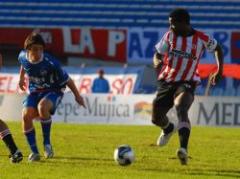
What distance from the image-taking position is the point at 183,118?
1041 centimetres

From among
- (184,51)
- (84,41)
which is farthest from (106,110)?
(84,41)

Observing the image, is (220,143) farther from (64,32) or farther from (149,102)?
(64,32)

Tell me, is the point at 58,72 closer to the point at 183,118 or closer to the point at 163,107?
the point at 163,107

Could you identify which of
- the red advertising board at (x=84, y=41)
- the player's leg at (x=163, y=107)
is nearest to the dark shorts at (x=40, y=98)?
the player's leg at (x=163, y=107)

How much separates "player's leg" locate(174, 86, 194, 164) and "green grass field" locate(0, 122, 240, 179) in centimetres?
29

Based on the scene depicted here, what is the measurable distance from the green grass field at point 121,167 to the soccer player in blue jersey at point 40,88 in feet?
1.40

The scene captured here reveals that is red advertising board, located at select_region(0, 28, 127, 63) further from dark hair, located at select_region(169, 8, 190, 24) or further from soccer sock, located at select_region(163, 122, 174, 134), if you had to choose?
dark hair, located at select_region(169, 8, 190, 24)

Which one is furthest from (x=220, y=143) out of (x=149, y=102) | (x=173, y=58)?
(x=149, y=102)

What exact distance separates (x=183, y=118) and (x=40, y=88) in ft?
6.53

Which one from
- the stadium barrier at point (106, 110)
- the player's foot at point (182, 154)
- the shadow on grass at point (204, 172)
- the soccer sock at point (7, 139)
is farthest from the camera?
the stadium barrier at point (106, 110)

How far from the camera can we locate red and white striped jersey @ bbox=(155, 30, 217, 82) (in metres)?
10.7

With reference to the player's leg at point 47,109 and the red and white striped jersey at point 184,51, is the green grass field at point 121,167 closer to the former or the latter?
the player's leg at point 47,109

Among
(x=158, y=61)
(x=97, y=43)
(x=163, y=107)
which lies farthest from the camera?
(x=97, y=43)

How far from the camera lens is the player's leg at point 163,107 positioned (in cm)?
1113
